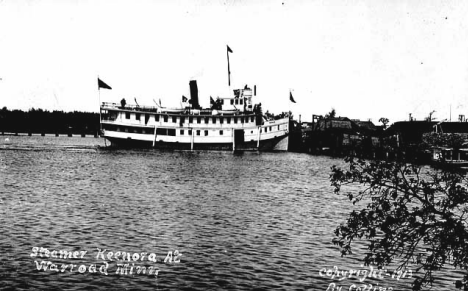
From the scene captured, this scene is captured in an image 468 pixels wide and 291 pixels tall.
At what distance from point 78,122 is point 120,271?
569 feet

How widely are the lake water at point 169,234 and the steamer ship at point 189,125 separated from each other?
4061cm

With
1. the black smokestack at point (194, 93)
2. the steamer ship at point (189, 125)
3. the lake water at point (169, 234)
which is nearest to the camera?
the lake water at point (169, 234)

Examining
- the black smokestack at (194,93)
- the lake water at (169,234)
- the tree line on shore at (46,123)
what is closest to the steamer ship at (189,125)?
the black smokestack at (194,93)

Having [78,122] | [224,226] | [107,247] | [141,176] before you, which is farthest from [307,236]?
[78,122]

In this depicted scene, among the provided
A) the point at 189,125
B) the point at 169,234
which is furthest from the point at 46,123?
the point at 169,234

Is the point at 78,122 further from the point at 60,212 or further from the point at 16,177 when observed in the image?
the point at 60,212

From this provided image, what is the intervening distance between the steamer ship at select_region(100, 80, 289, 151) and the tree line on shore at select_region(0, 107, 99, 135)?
95648 millimetres

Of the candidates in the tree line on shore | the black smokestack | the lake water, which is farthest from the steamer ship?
the tree line on shore

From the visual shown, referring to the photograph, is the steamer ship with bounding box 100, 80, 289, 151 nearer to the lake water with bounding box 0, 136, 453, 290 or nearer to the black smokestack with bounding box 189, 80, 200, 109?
the black smokestack with bounding box 189, 80, 200, 109

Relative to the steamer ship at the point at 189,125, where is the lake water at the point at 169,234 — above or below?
below

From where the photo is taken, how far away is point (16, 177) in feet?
142

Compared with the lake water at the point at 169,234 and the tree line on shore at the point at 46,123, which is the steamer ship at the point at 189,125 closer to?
the lake water at the point at 169,234

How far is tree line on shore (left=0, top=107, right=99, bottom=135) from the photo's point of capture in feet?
573

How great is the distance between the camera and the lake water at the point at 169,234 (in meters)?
16.3
